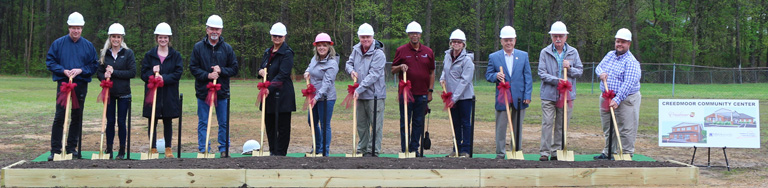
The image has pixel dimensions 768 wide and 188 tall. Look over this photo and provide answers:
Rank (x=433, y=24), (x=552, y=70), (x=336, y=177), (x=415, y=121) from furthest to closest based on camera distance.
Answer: (x=433, y=24), (x=415, y=121), (x=552, y=70), (x=336, y=177)

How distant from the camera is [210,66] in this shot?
8.95 m

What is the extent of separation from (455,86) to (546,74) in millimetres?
1063

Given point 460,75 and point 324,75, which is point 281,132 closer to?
point 324,75

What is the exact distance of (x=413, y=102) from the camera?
9.19 metres

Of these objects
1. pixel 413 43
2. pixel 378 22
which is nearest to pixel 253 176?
pixel 413 43

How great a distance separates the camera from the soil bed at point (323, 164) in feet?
24.2

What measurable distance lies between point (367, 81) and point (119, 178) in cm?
301

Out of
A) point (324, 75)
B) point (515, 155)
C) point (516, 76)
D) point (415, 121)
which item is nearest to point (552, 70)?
point (516, 76)

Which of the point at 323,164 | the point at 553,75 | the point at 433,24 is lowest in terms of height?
the point at 323,164

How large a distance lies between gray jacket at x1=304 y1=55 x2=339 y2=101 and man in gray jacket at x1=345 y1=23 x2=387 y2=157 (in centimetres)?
19

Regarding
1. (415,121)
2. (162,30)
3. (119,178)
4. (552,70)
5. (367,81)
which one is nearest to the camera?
(119,178)

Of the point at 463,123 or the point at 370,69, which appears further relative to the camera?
the point at 463,123

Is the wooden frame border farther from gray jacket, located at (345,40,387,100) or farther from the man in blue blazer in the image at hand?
gray jacket, located at (345,40,387,100)

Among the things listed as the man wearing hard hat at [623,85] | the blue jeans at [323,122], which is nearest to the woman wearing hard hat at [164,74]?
the blue jeans at [323,122]
